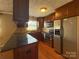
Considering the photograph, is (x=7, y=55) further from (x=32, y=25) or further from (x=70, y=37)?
(x=32, y=25)

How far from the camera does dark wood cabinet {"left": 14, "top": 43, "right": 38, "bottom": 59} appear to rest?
2.09 metres

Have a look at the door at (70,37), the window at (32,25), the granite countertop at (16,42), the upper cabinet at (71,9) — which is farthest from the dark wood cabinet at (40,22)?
the granite countertop at (16,42)

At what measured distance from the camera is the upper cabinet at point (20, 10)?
2.29 m

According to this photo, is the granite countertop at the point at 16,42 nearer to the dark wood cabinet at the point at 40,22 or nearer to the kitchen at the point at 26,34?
the kitchen at the point at 26,34

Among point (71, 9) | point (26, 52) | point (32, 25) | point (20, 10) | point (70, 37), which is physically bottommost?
point (26, 52)

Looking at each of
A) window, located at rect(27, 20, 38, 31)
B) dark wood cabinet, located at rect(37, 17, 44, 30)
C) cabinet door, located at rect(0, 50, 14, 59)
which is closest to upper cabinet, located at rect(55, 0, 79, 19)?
cabinet door, located at rect(0, 50, 14, 59)

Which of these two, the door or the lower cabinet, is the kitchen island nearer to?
the lower cabinet

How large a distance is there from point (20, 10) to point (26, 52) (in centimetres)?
85

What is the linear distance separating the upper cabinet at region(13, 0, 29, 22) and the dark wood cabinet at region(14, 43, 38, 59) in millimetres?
599

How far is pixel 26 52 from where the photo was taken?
92.2 inches

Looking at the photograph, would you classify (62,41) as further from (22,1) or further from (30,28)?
(30,28)

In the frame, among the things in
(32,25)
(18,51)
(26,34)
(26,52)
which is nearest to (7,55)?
(18,51)

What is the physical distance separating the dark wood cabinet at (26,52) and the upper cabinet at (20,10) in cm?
60

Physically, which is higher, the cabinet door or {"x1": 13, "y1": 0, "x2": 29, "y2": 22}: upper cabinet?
{"x1": 13, "y1": 0, "x2": 29, "y2": 22}: upper cabinet
